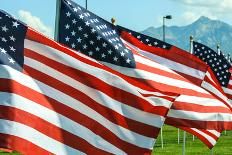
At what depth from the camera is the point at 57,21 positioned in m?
9.28

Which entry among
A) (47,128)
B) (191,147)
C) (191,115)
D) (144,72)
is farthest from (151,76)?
(191,147)

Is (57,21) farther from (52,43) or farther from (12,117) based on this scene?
(12,117)

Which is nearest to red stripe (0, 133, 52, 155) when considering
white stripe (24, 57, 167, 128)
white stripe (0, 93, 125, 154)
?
white stripe (0, 93, 125, 154)

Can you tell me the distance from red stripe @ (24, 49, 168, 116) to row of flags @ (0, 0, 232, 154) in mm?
11

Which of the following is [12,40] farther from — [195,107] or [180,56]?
[180,56]

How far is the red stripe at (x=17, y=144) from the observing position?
748 centimetres

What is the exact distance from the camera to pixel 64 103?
8227 mm

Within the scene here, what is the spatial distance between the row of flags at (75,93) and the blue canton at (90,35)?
0.01 meters

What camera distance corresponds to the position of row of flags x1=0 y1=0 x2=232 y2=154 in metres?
7.69

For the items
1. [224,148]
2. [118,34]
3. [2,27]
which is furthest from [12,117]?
[224,148]

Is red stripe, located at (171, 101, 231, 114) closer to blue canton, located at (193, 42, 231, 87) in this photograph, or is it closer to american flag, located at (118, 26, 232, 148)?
american flag, located at (118, 26, 232, 148)

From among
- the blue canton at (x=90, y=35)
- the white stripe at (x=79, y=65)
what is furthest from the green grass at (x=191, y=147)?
the white stripe at (x=79, y=65)

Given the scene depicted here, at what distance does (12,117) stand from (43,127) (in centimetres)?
45

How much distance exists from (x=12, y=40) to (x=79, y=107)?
1124mm
